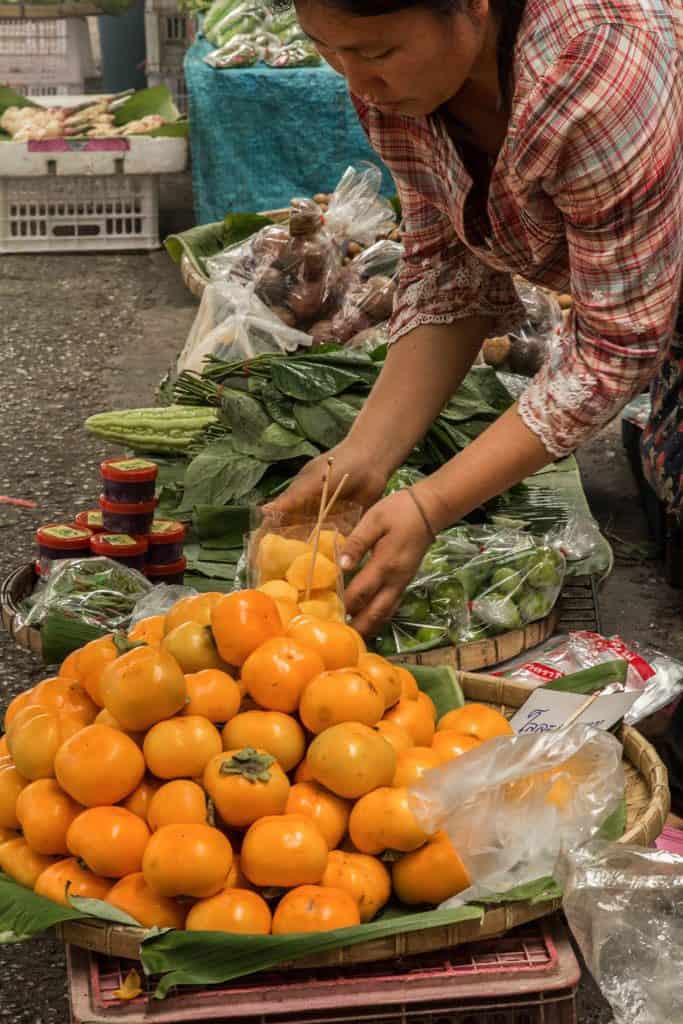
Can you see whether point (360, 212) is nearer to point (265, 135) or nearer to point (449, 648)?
point (265, 135)

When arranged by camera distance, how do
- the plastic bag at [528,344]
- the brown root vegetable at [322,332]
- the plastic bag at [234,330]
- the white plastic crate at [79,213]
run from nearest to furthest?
the plastic bag at [234,330] < the plastic bag at [528,344] < the brown root vegetable at [322,332] < the white plastic crate at [79,213]

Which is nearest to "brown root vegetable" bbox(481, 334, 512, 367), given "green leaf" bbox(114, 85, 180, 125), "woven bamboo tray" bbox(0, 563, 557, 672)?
"woven bamboo tray" bbox(0, 563, 557, 672)

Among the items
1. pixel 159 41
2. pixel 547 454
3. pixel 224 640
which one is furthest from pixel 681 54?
pixel 159 41

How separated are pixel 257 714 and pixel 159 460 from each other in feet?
5.75

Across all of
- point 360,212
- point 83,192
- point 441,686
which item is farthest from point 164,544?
point 83,192

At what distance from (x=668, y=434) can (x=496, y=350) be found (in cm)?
108

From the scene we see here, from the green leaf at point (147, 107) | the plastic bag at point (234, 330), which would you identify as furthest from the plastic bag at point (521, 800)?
the green leaf at point (147, 107)

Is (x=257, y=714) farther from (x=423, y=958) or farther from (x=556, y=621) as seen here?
(x=556, y=621)

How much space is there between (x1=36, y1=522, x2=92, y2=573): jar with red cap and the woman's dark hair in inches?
47.1

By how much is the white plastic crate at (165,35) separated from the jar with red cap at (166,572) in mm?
4723

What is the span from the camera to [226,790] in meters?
1.28

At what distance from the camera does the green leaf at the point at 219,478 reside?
267 centimetres

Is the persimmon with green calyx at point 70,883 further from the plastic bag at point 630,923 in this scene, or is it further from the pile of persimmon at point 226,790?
the plastic bag at point 630,923

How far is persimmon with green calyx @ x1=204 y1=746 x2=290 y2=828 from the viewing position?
4.19 feet
